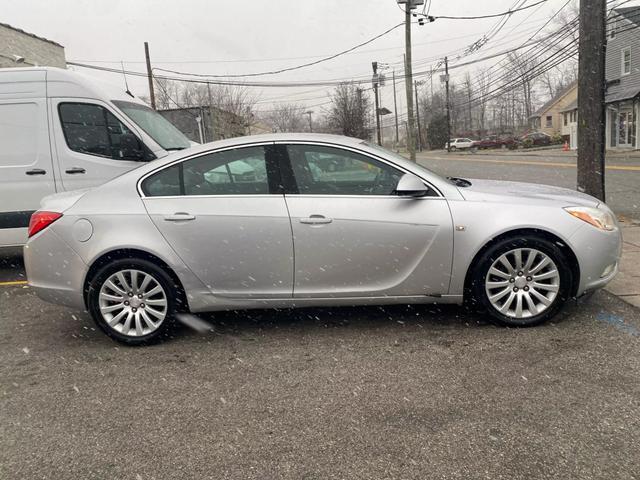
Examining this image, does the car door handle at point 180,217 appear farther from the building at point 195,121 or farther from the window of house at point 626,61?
the window of house at point 626,61

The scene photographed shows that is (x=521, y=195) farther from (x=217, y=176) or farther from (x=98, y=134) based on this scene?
(x=98, y=134)

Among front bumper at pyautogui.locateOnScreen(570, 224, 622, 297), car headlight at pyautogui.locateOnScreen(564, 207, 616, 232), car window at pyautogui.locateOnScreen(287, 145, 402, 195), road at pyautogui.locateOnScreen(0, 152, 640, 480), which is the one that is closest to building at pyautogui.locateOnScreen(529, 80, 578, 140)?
car headlight at pyautogui.locateOnScreen(564, 207, 616, 232)

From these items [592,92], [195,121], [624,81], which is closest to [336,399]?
[592,92]

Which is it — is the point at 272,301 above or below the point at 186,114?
below

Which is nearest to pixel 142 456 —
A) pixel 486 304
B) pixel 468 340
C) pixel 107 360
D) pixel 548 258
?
pixel 107 360

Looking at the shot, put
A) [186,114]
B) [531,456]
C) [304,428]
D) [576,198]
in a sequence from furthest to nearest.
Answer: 1. [186,114]
2. [576,198]
3. [304,428]
4. [531,456]

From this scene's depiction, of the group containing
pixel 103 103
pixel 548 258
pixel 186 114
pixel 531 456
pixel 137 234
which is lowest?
pixel 531 456

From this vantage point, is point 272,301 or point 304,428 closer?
point 304,428

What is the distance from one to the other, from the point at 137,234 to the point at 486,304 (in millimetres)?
2697

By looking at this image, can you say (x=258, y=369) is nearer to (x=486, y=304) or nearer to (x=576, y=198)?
(x=486, y=304)

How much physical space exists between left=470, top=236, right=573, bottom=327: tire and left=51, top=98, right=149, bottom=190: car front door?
4.35 metres

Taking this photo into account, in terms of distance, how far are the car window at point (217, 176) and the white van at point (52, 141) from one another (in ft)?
8.27

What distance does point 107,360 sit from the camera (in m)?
3.81

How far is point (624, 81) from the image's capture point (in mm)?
30188
